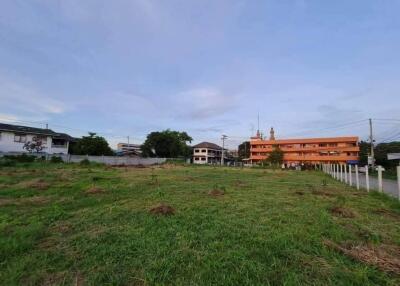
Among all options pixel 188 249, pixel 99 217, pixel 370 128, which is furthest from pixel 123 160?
pixel 370 128

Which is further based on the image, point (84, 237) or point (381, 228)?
point (381, 228)

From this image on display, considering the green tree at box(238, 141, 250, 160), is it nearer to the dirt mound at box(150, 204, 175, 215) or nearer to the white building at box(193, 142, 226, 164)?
the white building at box(193, 142, 226, 164)

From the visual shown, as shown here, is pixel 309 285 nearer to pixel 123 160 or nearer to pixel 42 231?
pixel 42 231

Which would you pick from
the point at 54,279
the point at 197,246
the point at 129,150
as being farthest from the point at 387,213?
the point at 129,150

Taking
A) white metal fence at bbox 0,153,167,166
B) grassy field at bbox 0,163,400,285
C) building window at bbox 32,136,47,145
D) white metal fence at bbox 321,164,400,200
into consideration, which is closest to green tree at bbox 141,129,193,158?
white metal fence at bbox 0,153,167,166

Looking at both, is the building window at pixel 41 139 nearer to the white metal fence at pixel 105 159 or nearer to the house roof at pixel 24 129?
the house roof at pixel 24 129

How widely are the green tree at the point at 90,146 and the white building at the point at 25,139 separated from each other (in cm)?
232

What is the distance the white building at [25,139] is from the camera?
30.5 meters

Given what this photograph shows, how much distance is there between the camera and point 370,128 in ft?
118

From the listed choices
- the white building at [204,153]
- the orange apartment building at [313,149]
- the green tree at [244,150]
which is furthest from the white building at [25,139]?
the green tree at [244,150]

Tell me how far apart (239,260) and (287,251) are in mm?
717

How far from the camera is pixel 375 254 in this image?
3037 mm

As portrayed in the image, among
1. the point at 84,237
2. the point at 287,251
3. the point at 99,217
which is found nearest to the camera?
the point at 287,251

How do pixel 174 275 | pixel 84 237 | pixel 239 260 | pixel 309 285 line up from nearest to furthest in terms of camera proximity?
pixel 309 285 → pixel 174 275 → pixel 239 260 → pixel 84 237
